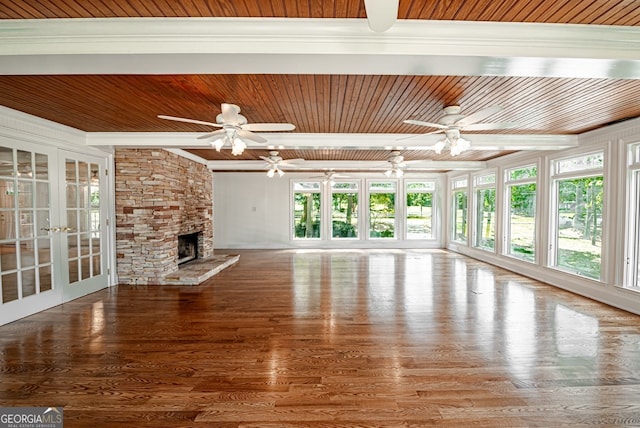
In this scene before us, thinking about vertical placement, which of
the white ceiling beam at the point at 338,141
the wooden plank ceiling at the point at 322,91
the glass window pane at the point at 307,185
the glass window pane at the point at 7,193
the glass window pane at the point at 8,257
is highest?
the wooden plank ceiling at the point at 322,91

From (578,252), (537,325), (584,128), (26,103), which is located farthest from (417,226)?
(26,103)

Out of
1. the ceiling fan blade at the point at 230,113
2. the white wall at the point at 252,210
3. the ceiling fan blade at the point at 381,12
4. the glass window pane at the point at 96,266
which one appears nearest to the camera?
the ceiling fan blade at the point at 381,12

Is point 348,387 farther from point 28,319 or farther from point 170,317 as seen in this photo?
point 28,319

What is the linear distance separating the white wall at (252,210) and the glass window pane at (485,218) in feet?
8.52

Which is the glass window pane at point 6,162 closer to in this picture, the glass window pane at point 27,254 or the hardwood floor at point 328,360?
the glass window pane at point 27,254

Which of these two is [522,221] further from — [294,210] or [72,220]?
[72,220]

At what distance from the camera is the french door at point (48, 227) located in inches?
146

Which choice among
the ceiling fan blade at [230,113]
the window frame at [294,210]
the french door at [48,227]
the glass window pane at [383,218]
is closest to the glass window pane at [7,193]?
the french door at [48,227]

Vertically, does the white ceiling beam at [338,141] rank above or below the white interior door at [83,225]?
above

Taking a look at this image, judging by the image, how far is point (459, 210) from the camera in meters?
9.62

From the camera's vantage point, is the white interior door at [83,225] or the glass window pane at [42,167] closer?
the glass window pane at [42,167]

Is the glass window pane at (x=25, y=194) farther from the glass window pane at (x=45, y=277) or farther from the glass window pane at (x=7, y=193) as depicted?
the glass window pane at (x=45, y=277)

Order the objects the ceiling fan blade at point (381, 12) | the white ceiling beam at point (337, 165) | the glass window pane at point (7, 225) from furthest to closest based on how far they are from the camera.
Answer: the white ceiling beam at point (337, 165)
the glass window pane at point (7, 225)
the ceiling fan blade at point (381, 12)

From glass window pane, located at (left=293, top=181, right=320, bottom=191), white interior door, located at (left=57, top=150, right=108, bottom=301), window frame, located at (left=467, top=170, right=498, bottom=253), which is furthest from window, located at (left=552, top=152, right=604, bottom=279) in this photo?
white interior door, located at (left=57, top=150, right=108, bottom=301)
